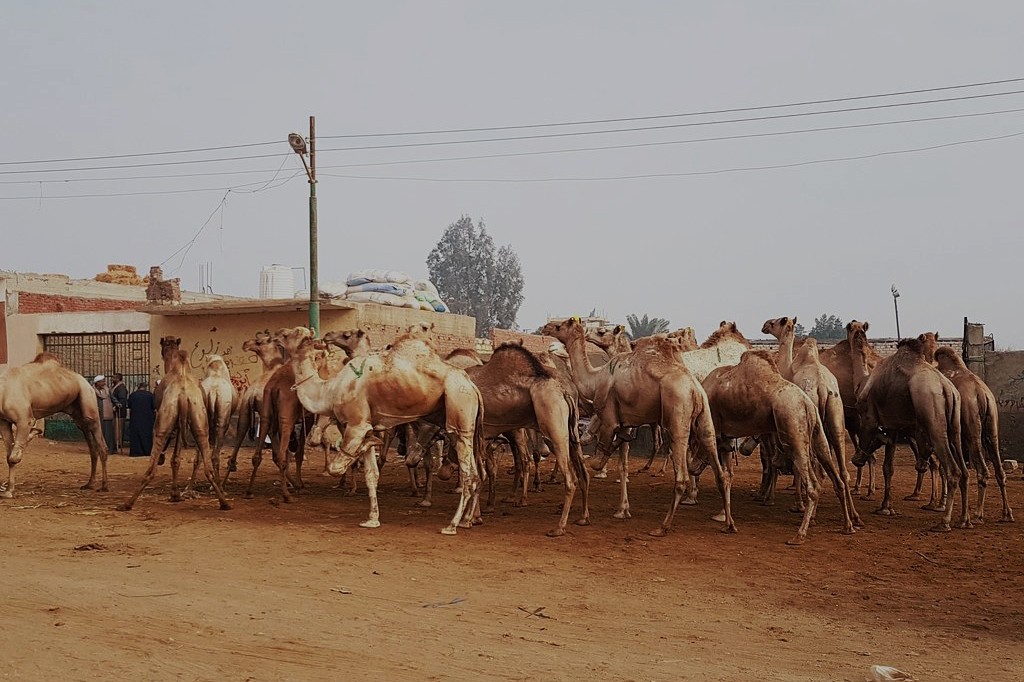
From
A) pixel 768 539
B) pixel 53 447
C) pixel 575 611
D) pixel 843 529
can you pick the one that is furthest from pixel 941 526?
pixel 53 447

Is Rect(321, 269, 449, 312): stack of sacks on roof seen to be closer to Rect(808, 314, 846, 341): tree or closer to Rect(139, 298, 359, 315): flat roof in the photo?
Rect(139, 298, 359, 315): flat roof

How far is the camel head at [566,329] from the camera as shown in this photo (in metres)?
13.8

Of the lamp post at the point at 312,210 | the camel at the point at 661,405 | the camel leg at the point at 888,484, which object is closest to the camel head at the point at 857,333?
the camel leg at the point at 888,484

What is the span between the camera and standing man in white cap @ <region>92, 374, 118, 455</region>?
22328mm

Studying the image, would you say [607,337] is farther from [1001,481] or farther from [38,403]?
[38,403]

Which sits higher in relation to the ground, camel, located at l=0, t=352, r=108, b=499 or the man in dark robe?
camel, located at l=0, t=352, r=108, b=499

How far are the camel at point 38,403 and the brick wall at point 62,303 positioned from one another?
491 inches

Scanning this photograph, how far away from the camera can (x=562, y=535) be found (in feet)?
35.1

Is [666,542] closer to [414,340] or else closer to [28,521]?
[414,340]

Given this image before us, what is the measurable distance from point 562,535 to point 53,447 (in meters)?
17.2

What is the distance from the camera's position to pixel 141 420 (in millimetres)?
21562

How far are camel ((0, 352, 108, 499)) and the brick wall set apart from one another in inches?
491

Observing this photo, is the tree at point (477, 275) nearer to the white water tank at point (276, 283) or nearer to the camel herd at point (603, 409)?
the white water tank at point (276, 283)

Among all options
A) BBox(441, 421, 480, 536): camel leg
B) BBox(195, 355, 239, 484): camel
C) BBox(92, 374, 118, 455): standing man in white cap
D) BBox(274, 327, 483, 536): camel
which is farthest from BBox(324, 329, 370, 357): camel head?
BBox(92, 374, 118, 455): standing man in white cap
